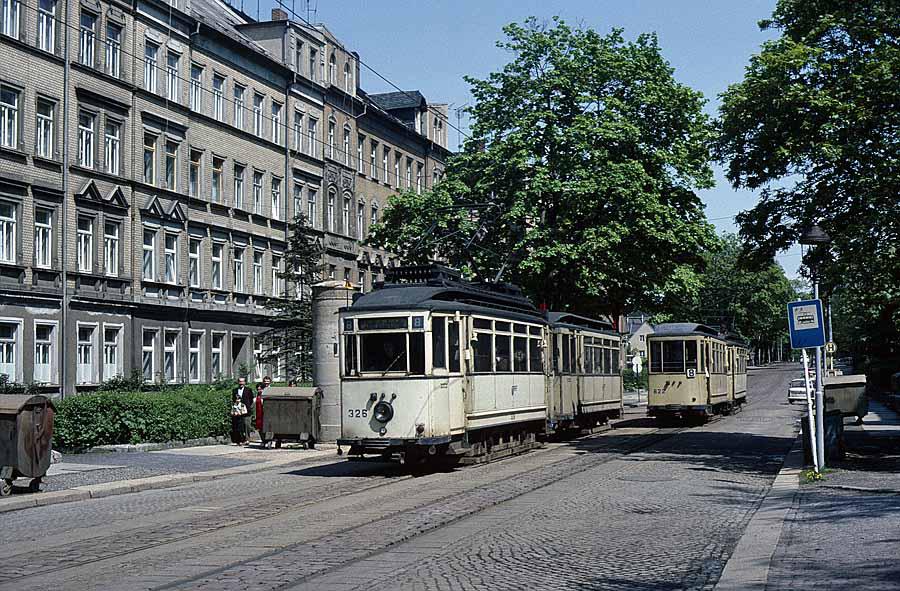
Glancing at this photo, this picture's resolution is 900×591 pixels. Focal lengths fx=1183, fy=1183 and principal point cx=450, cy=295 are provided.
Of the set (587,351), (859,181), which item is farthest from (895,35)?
(587,351)

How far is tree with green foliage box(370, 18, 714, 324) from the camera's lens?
126 ft

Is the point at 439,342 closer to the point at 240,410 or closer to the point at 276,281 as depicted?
the point at 240,410

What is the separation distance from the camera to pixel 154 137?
136 feet

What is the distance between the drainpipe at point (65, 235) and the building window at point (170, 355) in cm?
593

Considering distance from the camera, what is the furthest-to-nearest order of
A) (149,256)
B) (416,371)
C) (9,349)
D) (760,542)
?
(149,256), (9,349), (416,371), (760,542)

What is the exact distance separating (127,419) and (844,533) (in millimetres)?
17521

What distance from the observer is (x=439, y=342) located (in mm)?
20266

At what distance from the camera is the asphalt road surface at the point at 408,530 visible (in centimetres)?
979

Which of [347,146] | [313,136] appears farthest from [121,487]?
[347,146]

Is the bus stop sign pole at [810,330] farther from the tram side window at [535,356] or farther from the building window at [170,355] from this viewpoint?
the building window at [170,355]

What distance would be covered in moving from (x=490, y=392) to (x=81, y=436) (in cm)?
876

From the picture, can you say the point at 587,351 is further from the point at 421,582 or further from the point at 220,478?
the point at 421,582

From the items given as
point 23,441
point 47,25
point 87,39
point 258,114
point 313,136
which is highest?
point 313,136

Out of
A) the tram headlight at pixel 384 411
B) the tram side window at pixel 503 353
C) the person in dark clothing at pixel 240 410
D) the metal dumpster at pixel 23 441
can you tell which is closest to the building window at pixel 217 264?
the person in dark clothing at pixel 240 410
